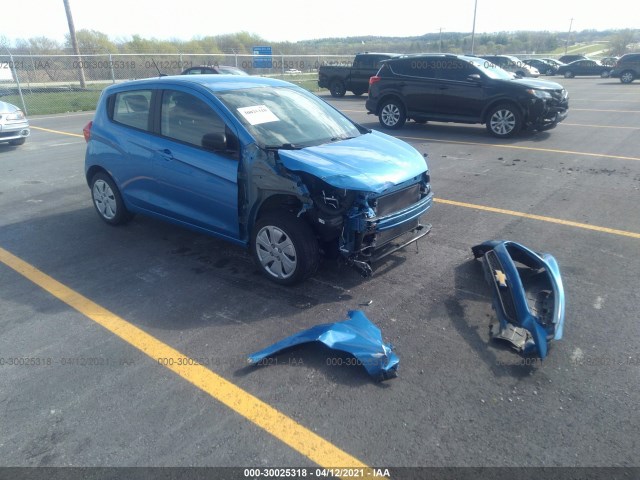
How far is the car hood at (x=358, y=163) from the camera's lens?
405cm

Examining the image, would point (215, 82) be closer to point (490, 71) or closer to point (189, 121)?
point (189, 121)

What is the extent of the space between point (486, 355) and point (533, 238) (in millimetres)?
2489

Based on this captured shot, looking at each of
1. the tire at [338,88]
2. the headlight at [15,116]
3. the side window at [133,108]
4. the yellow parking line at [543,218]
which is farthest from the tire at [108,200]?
the tire at [338,88]

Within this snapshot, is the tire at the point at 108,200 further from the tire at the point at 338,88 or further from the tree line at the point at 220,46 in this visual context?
the tree line at the point at 220,46

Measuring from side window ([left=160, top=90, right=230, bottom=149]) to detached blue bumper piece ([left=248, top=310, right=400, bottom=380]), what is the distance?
204cm

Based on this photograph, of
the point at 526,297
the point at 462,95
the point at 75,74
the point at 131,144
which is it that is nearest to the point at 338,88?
the point at 462,95

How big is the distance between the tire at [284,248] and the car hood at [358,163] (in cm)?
47

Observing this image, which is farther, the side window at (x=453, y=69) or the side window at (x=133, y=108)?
the side window at (x=453, y=69)

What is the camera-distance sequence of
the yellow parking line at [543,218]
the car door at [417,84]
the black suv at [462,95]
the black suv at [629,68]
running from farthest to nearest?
the black suv at [629,68]
the car door at [417,84]
the black suv at [462,95]
the yellow parking line at [543,218]

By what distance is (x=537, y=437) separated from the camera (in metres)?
2.72

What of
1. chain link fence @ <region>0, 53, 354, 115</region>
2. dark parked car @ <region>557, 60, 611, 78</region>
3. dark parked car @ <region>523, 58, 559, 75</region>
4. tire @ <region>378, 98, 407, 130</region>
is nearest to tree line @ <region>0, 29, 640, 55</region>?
chain link fence @ <region>0, 53, 354, 115</region>

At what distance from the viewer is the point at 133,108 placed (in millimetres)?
5504

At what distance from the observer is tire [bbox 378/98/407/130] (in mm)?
12906

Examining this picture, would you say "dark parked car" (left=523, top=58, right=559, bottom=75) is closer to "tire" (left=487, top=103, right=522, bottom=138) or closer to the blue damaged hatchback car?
"tire" (left=487, top=103, right=522, bottom=138)
